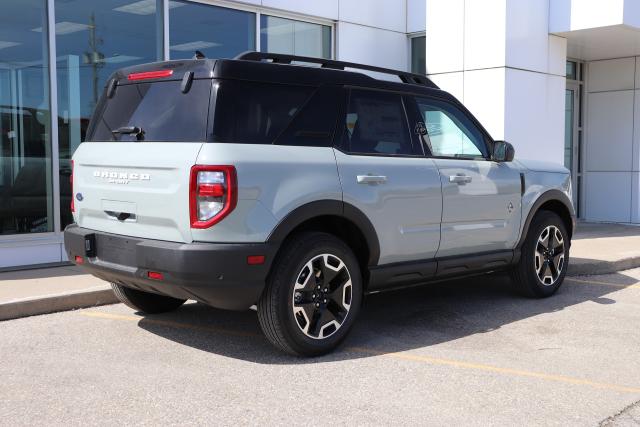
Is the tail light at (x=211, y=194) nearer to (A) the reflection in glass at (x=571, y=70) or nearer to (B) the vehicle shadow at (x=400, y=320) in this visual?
(B) the vehicle shadow at (x=400, y=320)

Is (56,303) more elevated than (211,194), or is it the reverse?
(211,194)

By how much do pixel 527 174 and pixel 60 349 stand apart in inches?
167

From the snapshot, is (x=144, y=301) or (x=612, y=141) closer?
(x=144, y=301)

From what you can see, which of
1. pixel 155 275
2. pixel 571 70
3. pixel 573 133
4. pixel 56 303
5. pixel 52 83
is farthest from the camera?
pixel 573 133

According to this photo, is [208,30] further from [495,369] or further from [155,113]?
[495,369]

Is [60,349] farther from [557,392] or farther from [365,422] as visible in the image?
[557,392]

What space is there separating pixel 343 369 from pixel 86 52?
6003 millimetres

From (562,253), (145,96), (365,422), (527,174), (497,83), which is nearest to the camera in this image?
(365,422)

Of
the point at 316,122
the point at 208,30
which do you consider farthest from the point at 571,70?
the point at 316,122

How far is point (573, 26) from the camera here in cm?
1120

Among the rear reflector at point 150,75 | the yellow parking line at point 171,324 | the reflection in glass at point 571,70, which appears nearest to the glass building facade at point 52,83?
the yellow parking line at point 171,324

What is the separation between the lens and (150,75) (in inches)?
202

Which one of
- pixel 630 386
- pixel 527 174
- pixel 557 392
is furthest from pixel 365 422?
pixel 527 174

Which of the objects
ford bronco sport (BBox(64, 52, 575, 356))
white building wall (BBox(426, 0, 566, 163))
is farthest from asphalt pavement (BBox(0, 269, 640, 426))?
white building wall (BBox(426, 0, 566, 163))
